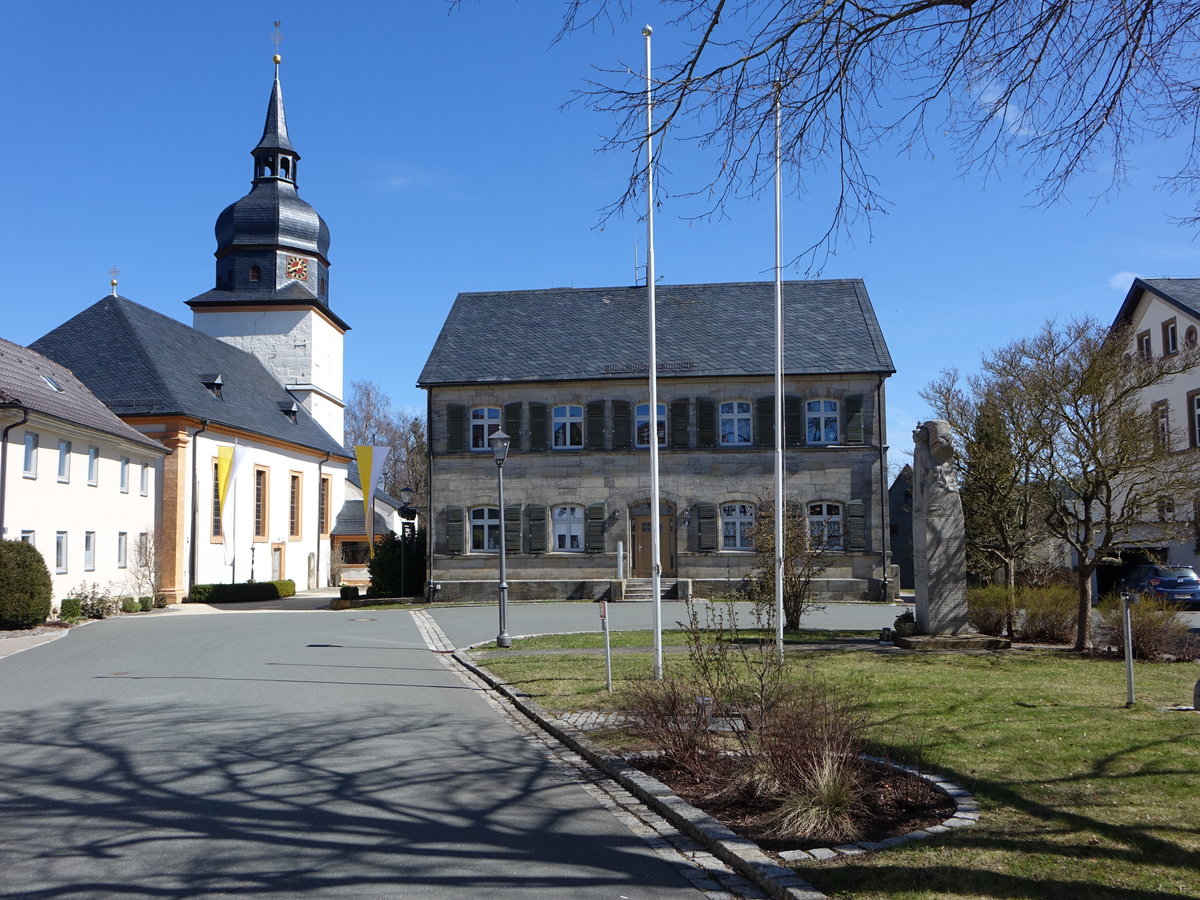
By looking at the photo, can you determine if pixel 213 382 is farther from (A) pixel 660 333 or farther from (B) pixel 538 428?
(A) pixel 660 333

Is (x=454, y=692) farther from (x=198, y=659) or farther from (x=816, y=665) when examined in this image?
(x=198, y=659)

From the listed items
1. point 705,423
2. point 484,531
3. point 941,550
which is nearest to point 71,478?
point 484,531

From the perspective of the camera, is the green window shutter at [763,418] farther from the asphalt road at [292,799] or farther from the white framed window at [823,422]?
the asphalt road at [292,799]

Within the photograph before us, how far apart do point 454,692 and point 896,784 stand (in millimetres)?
7664

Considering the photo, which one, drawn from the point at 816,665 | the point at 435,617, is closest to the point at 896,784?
the point at 816,665

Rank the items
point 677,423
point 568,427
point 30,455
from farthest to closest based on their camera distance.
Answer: point 568,427, point 677,423, point 30,455

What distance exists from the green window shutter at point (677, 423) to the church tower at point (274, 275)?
27204 millimetres

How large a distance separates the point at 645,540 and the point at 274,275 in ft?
97.9

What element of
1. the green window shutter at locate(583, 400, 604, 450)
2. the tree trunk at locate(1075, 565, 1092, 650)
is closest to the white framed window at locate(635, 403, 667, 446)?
the green window shutter at locate(583, 400, 604, 450)

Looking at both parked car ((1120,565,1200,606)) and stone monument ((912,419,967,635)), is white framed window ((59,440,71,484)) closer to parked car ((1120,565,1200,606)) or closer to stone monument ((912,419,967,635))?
stone monument ((912,419,967,635))

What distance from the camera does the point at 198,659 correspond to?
17734 mm

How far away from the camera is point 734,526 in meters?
35.3

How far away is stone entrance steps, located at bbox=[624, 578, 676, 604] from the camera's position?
112ft

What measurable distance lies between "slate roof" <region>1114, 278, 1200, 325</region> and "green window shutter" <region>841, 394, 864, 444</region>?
30.6 feet
